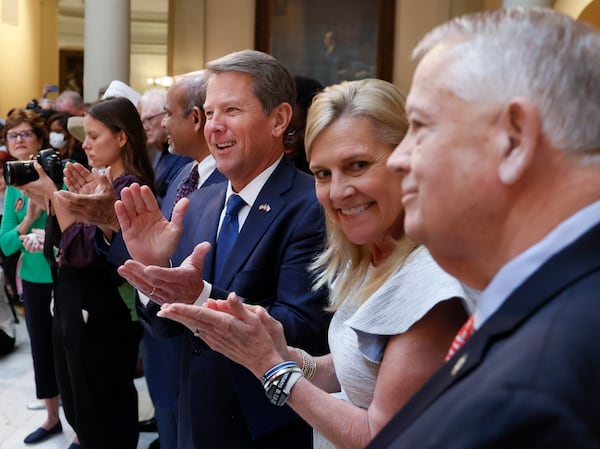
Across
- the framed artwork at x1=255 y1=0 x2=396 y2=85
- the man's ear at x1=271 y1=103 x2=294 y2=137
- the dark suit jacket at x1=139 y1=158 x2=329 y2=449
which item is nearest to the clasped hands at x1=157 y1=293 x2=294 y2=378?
the dark suit jacket at x1=139 y1=158 x2=329 y2=449

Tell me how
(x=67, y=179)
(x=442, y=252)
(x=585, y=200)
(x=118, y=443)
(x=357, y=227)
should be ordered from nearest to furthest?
(x=585, y=200)
(x=442, y=252)
(x=357, y=227)
(x=67, y=179)
(x=118, y=443)

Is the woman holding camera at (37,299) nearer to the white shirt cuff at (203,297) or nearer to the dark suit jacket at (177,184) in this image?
the dark suit jacket at (177,184)

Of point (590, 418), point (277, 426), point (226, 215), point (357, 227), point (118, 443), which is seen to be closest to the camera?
point (590, 418)

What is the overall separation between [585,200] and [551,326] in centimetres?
19

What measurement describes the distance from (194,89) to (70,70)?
12431 mm

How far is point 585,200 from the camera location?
2.90ft

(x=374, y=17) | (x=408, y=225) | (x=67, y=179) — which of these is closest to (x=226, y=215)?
(x=67, y=179)

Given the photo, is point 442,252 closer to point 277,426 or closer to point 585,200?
point 585,200

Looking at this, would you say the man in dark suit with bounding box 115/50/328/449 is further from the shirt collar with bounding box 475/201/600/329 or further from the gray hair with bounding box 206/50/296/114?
the shirt collar with bounding box 475/201/600/329

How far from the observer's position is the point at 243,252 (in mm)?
2170

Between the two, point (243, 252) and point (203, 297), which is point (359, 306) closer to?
point (203, 297)

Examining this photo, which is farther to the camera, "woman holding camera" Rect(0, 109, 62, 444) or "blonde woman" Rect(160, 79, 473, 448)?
"woman holding camera" Rect(0, 109, 62, 444)

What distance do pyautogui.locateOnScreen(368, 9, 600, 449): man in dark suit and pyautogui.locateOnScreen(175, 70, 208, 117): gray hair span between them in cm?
270

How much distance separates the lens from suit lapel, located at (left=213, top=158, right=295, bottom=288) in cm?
217
